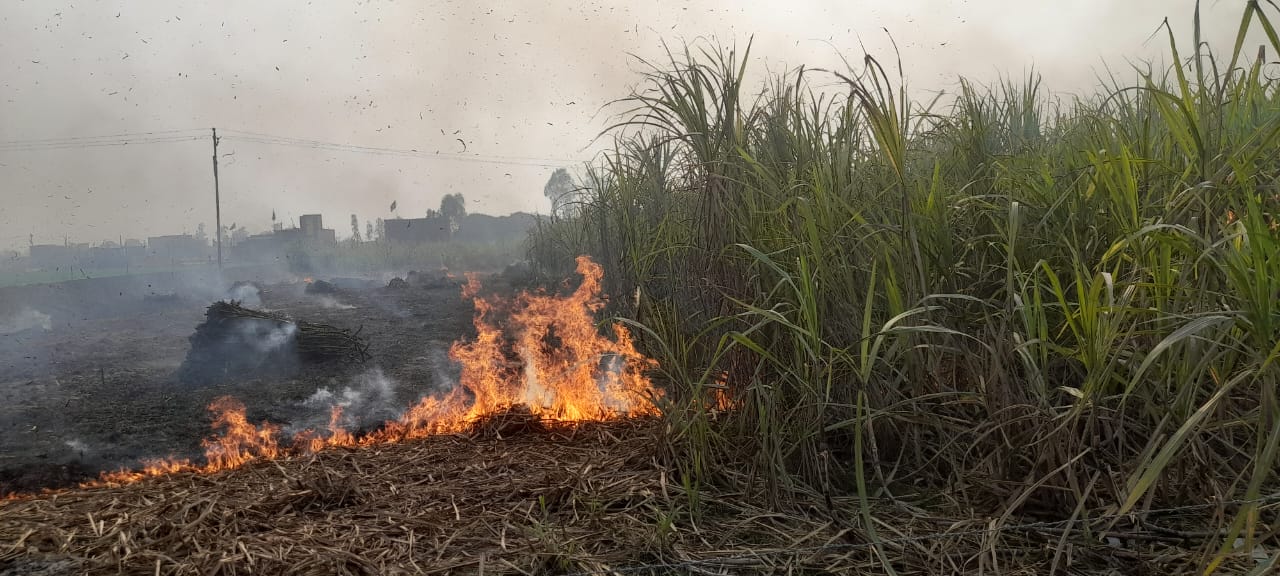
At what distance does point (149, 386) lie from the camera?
253 inches

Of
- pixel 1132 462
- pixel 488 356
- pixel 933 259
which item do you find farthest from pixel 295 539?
pixel 488 356

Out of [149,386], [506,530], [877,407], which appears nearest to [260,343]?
[149,386]

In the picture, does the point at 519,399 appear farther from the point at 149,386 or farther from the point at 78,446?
the point at 149,386

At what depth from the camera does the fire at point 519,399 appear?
358 cm

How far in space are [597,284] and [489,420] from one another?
2.63 metres

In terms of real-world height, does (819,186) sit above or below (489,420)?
above

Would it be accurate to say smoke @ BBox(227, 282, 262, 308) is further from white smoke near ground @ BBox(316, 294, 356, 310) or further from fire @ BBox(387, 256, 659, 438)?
fire @ BBox(387, 256, 659, 438)

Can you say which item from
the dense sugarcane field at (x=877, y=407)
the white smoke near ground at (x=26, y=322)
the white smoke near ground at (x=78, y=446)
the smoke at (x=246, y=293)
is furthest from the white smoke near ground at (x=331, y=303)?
the dense sugarcane field at (x=877, y=407)

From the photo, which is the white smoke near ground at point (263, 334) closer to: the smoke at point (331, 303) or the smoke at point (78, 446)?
the smoke at point (78, 446)

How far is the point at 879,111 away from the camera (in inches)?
79.7

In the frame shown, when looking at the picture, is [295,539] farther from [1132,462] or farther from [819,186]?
[1132,462]

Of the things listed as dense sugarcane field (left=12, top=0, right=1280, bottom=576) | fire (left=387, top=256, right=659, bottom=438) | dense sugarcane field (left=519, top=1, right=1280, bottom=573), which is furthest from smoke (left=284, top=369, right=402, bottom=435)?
dense sugarcane field (left=519, top=1, right=1280, bottom=573)

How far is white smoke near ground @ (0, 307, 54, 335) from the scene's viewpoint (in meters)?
11.4

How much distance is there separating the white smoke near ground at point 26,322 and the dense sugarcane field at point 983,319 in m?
12.9
